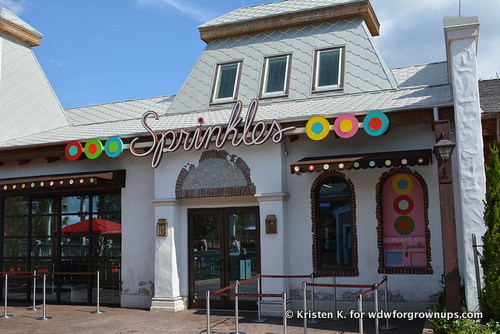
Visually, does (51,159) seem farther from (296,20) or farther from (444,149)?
(444,149)

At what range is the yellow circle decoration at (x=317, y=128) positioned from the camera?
480 inches

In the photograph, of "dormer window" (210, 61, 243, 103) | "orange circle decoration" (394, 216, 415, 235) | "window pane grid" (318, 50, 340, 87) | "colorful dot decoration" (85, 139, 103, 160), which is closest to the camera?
"orange circle decoration" (394, 216, 415, 235)

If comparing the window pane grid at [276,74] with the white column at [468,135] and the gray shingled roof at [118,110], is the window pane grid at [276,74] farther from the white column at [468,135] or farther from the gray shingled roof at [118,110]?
the white column at [468,135]

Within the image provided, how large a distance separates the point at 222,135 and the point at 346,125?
3.20m

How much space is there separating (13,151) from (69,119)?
4757 millimetres

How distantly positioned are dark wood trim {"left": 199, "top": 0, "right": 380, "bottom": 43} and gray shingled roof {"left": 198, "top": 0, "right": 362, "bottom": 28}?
5.6 inches

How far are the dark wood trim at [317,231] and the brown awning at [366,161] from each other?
0.69 meters

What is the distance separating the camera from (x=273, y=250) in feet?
42.4

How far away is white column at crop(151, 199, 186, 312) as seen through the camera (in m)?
13.9

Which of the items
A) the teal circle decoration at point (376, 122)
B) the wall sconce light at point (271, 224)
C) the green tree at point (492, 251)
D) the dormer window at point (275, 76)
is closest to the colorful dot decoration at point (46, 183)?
the wall sconce light at point (271, 224)

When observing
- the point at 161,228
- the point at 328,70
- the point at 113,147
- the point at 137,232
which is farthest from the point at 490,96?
the point at 137,232

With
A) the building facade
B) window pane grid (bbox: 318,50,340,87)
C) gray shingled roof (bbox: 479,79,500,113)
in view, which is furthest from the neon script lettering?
gray shingled roof (bbox: 479,79,500,113)

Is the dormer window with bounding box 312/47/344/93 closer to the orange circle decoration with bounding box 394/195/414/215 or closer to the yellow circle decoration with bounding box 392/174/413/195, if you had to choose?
the yellow circle decoration with bounding box 392/174/413/195

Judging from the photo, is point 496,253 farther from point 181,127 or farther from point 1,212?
point 1,212
